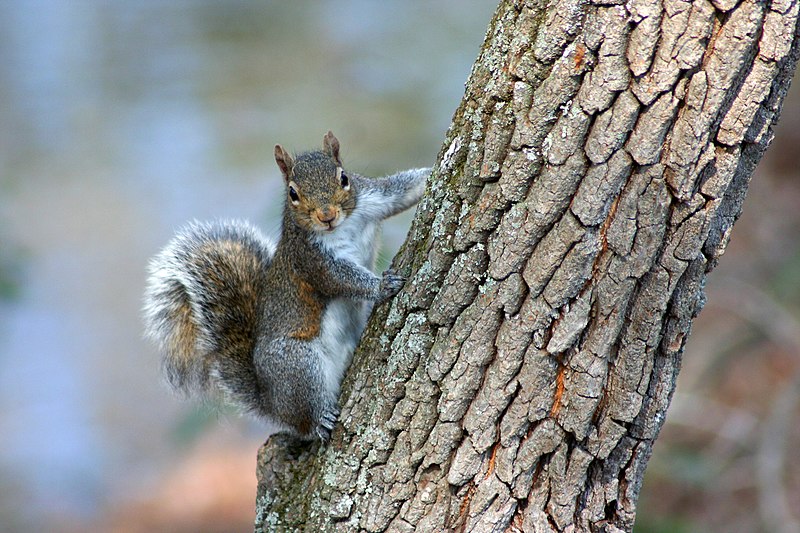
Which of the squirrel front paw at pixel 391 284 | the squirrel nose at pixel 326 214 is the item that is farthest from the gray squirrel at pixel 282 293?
the squirrel front paw at pixel 391 284

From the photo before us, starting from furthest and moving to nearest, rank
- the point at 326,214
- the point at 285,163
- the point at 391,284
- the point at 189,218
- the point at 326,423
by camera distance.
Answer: the point at 189,218
the point at 285,163
the point at 326,214
the point at 326,423
the point at 391,284

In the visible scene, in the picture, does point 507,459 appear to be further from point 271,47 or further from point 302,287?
point 271,47

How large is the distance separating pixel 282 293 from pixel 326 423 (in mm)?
499

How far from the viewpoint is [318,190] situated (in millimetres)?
2311

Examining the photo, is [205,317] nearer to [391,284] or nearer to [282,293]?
[282,293]

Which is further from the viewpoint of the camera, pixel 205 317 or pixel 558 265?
pixel 205 317

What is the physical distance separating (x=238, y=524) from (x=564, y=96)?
3.91 m

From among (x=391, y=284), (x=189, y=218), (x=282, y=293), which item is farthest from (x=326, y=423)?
(x=189, y=218)

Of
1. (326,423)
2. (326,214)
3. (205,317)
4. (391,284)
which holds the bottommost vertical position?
(326,423)

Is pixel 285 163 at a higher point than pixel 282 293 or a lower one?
higher

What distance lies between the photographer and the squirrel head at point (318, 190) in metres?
2.29

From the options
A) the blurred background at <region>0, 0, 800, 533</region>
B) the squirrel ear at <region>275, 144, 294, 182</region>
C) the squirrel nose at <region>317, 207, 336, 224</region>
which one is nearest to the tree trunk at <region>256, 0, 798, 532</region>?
the squirrel nose at <region>317, 207, 336, 224</region>

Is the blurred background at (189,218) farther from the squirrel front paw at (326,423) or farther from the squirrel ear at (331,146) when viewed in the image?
the squirrel front paw at (326,423)

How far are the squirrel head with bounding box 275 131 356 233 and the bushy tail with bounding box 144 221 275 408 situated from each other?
0.80ft
